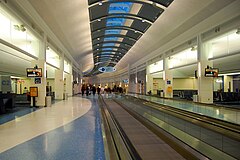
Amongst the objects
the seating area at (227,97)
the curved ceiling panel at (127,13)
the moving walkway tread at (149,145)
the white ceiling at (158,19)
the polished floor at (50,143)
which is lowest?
the moving walkway tread at (149,145)

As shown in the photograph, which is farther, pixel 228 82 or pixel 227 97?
pixel 228 82

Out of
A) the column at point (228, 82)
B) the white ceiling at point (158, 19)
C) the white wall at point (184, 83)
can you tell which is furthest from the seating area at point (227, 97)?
the white wall at point (184, 83)

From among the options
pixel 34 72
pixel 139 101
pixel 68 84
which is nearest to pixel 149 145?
pixel 34 72

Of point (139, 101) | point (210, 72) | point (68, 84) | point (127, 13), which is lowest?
point (139, 101)

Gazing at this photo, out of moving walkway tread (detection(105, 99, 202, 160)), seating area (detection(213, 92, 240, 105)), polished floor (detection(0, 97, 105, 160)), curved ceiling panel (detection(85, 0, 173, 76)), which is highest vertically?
curved ceiling panel (detection(85, 0, 173, 76))

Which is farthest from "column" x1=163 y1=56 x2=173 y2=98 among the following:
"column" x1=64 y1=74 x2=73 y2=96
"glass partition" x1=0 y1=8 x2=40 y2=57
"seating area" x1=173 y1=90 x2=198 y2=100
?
"column" x1=64 y1=74 x2=73 y2=96

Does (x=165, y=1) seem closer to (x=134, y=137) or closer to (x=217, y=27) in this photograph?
(x=217, y=27)

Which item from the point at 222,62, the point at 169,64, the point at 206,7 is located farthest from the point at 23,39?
the point at 222,62

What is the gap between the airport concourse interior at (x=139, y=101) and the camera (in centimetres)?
534

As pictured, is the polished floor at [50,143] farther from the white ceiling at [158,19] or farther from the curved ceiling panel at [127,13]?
the curved ceiling panel at [127,13]

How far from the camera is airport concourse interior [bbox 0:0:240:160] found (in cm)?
534

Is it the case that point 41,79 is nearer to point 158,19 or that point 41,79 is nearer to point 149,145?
point 158,19

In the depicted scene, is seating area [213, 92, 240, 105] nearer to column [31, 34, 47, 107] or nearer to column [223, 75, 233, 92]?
column [223, 75, 233, 92]

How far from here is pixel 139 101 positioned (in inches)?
625
